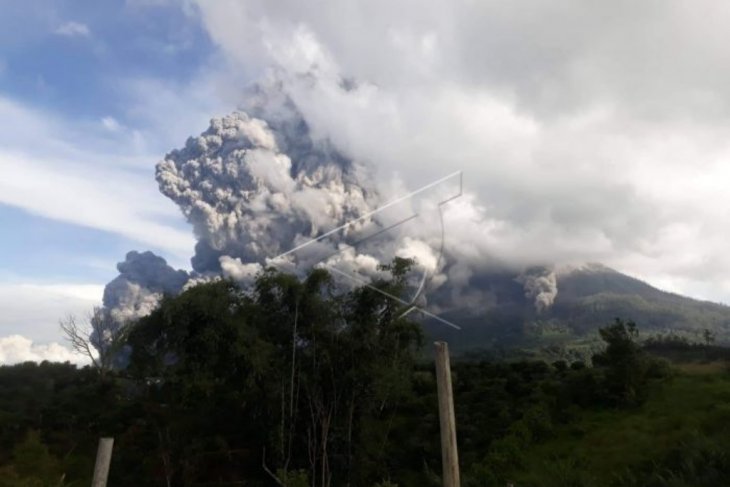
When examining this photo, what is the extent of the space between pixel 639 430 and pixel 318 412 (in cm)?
1592

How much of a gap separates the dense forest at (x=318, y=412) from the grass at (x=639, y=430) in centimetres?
11

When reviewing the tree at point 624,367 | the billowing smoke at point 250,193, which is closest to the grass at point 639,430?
the tree at point 624,367

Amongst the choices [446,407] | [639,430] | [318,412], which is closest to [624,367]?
[639,430]

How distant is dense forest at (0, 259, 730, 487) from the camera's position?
25312mm

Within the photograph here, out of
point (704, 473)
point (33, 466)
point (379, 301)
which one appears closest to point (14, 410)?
point (33, 466)

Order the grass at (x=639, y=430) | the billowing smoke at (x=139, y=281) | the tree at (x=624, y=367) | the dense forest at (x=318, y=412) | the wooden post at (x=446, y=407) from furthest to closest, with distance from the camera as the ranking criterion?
the billowing smoke at (x=139, y=281) < the tree at (x=624, y=367) < the dense forest at (x=318, y=412) < the grass at (x=639, y=430) < the wooden post at (x=446, y=407)

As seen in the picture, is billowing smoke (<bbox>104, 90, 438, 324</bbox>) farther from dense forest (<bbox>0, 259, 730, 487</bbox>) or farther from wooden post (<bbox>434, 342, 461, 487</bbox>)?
wooden post (<bbox>434, 342, 461, 487</bbox>)

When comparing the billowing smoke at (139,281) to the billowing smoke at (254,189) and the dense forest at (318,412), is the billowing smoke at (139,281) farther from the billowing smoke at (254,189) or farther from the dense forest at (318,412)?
the dense forest at (318,412)

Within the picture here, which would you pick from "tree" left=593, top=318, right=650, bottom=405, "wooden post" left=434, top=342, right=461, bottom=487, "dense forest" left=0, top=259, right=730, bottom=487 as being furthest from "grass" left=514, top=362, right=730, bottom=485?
"wooden post" left=434, top=342, right=461, bottom=487

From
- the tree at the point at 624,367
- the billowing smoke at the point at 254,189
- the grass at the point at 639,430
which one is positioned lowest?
the grass at the point at 639,430

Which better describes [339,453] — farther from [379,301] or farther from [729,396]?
[729,396]

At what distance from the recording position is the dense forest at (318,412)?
83.0ft

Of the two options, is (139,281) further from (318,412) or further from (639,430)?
(639,430)

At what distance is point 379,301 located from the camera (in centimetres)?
2684
